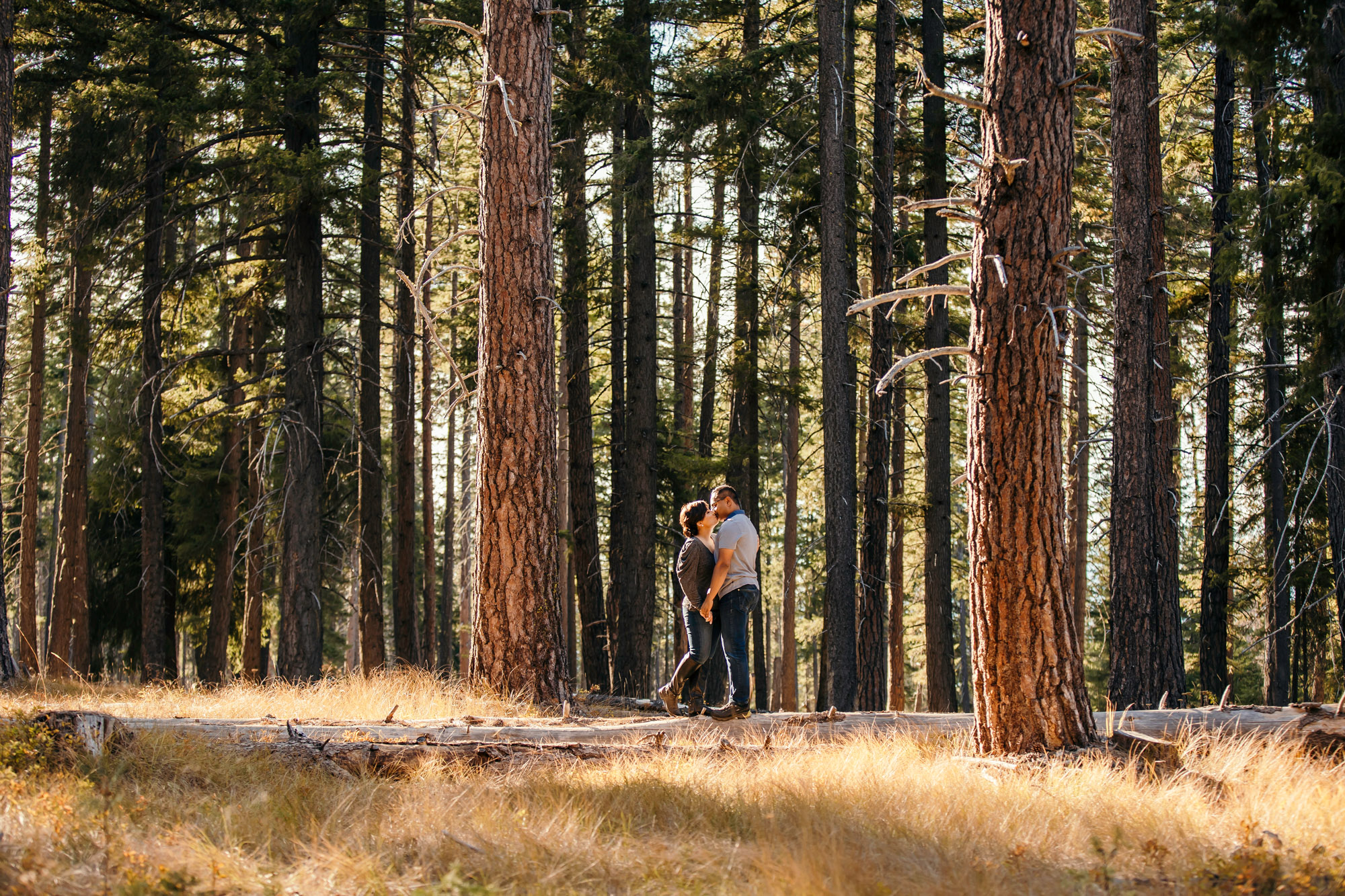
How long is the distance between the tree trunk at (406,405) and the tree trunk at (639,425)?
339cm

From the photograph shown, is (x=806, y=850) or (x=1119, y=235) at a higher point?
(x=1119, y=235)

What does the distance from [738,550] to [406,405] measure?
990cm

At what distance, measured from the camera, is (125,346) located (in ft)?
53.6

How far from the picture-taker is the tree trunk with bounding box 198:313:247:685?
18.9 meters

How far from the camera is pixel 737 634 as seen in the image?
791 centimetres

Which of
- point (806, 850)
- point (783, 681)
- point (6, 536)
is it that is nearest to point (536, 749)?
point (806, 850)

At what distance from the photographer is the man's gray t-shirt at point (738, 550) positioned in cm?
792

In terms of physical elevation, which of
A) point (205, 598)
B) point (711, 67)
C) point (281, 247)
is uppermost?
point (711, 67)

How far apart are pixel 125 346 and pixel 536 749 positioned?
13.6 m

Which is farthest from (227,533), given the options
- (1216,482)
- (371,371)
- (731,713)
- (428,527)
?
(1216,482)

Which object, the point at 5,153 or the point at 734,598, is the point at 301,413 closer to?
the point at 5,153

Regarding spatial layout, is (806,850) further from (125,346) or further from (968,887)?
(125,346)

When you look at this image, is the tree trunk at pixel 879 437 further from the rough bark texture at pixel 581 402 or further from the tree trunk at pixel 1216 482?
the tree trunk at pixel 1216 482

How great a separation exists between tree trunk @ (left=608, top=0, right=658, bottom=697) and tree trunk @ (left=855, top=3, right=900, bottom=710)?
3373mm
